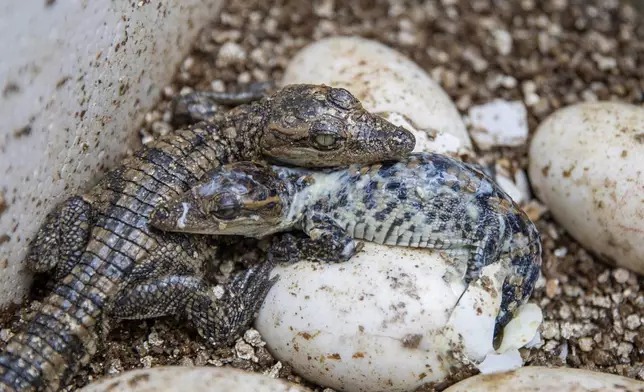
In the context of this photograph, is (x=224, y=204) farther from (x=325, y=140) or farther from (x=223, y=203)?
(x=325, y=140)

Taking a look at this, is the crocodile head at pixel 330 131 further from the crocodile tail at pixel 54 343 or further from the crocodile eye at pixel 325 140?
the crocodile tail at pixel 54 343

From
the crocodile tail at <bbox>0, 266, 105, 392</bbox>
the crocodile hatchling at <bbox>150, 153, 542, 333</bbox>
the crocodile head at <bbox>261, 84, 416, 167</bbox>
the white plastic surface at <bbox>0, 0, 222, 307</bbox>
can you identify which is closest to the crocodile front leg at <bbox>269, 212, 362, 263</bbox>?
the crocodile hatchling at <bbox>150, 153, 542, 333</bbox>

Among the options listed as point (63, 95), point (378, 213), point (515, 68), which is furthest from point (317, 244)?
point (515, 68)

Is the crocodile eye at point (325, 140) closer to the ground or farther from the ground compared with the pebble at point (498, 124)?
farther from the ground

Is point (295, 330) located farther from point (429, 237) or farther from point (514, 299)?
point (514, 299)

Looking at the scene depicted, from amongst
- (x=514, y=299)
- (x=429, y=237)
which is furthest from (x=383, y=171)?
(x=514, y=299)

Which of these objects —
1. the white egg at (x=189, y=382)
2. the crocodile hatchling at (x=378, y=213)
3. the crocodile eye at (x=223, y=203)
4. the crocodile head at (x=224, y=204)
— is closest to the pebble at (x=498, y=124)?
the crocodile hatchling at (x=378, y=213)

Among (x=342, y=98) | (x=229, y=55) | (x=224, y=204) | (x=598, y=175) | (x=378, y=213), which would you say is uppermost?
(x=342, y=98)

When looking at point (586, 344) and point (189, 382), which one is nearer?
point (189, 382)
